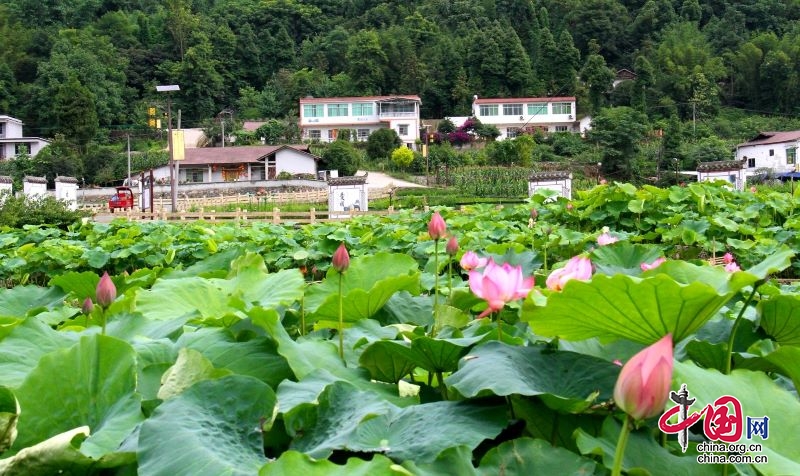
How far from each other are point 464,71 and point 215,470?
5385 centimetres

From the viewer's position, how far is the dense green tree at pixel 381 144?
4072 cm

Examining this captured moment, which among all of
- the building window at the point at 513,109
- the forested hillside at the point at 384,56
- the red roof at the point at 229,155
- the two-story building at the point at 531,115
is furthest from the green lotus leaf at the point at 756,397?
the building window at the point at 513,109

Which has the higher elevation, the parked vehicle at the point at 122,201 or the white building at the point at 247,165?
Answer: the white building at the point at 247,165

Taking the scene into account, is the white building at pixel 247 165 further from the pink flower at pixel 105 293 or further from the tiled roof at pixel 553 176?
the pink flower at pixel 105 293

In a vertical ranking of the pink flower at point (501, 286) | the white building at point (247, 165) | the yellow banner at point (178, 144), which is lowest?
the pink flower at point (501, 286)

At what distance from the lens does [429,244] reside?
4.93 metres

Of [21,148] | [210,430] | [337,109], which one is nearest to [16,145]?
[21,148]

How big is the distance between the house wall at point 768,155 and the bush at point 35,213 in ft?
100

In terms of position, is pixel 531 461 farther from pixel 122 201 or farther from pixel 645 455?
pixel 122 201

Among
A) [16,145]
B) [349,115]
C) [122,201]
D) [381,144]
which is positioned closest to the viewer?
[122,201]

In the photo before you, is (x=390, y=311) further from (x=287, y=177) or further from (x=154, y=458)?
(x=287, y=177)

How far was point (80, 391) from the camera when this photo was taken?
0.78 m

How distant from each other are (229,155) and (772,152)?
1003 inches

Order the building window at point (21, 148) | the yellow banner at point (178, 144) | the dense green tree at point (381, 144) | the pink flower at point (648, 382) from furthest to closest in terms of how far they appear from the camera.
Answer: the dense green tree at point (381, 144) < the building window at point (21, 148) < the yellow banner at point (178, 144) < the pink flower at point (648, 382)
